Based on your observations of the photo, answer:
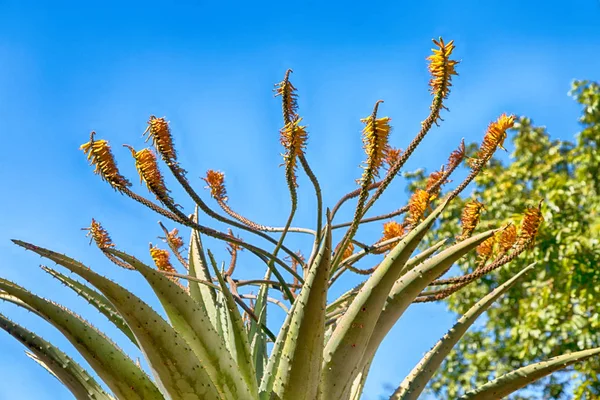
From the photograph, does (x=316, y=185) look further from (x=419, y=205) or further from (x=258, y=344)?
(x=258, y=344)

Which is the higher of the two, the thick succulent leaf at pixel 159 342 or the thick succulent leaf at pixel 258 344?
the thick succulent leaf at pixel 258 344

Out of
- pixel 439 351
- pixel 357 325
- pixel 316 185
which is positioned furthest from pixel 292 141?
pixel 439 351

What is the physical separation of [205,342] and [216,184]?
0.76 metres

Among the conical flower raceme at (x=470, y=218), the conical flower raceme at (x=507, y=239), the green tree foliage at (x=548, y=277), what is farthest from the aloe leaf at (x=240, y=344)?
the green tree foliage at (x=548, y=277)

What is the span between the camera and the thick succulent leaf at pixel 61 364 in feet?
6.53

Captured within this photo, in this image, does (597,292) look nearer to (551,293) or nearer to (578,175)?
(551,293)

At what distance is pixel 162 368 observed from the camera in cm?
185

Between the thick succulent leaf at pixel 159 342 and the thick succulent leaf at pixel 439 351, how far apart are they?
26.2 inches

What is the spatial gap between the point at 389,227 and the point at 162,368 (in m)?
0.96

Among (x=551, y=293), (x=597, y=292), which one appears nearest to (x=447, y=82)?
(x=597, y=292)

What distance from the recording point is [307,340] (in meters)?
1.86

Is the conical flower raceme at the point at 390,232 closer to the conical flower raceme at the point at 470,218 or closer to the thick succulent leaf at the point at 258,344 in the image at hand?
the conical flower raceme at the point at 470,218

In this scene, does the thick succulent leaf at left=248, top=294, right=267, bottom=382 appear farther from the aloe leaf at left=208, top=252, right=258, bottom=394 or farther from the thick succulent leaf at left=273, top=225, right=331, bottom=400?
the thick succulent leaf at left=273, top=225, right=331, bottom=400

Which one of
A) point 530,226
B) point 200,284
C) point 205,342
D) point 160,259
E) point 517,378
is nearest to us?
point 205,342
